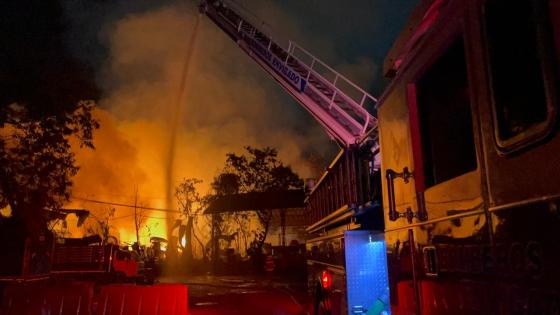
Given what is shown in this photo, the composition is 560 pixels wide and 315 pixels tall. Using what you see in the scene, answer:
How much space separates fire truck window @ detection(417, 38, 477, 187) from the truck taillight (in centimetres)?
275

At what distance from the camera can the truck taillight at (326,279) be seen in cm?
478

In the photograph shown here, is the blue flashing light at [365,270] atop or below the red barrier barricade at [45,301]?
atop

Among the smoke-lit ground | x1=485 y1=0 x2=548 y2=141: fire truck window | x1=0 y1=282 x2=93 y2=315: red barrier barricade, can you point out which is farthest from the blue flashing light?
the smoke-lit ground

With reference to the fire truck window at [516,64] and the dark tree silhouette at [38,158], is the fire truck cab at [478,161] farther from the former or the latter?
the dark tree silhouette at [38,158]

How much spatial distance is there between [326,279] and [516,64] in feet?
12.6

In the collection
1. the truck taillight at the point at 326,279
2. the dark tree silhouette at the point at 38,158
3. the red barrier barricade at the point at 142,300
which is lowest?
the red barrier barricade at the point at 142,300

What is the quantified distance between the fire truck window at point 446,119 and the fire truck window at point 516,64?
44 centimetres

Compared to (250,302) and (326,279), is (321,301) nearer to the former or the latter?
(326,279)

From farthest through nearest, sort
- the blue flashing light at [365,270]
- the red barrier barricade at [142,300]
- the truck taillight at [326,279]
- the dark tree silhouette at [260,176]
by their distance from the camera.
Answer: the dark tree silhouette at [260,176] < the red barrier barricade at [142,300] < the truck taillight at [326,279] < the blue flashing light at [365,270]

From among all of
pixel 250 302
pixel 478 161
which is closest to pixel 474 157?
pixel 478 161

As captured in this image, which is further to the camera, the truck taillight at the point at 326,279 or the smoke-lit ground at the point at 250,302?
the smoke-lit ground at the point at 250,302

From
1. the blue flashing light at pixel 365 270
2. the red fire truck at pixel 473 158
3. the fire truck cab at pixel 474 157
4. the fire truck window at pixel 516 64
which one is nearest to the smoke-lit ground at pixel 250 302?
the blue flashing light at pixel 365 270

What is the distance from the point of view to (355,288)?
13.0 feet

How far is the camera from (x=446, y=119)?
2.27m
